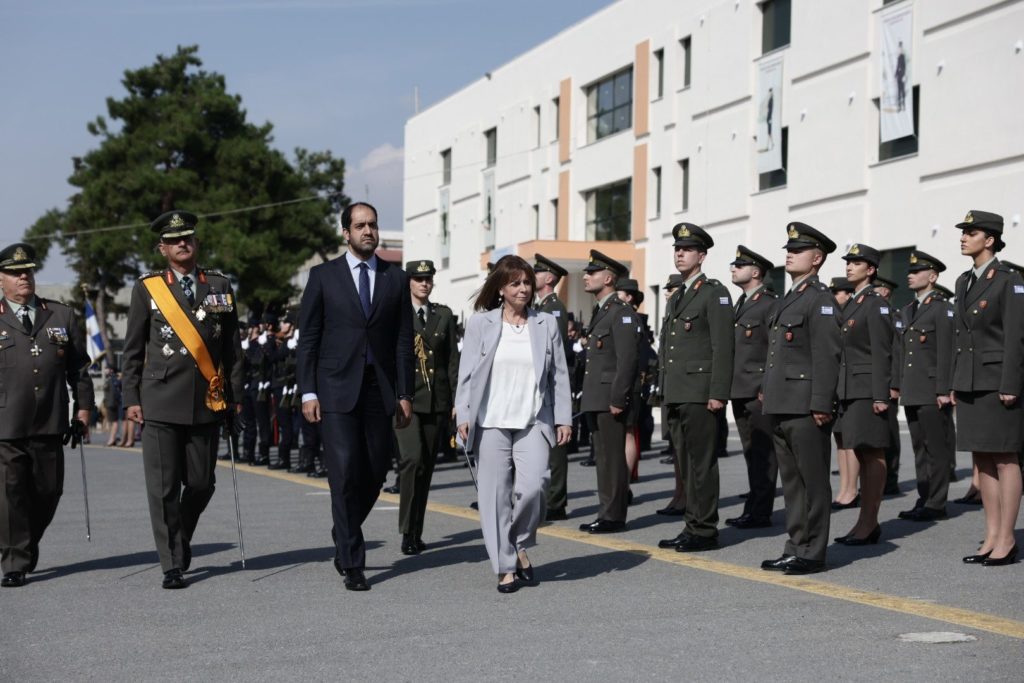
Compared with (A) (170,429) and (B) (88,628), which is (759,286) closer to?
(A) (170,429)

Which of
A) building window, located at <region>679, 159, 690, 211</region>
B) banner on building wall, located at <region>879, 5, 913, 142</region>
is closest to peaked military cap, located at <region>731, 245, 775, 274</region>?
banner on building wall, located at <region>879, 5, 913, 142</region>

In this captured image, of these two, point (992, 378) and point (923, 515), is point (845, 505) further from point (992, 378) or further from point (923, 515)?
point (992, 378)

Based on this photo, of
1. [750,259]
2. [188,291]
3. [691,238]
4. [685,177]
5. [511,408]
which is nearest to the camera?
[511,408]

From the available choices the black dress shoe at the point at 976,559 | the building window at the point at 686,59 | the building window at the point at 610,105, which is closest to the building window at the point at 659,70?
the building window at the point at 686,59

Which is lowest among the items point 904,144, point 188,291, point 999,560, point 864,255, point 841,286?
point 999,560

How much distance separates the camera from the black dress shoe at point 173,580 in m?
8.38

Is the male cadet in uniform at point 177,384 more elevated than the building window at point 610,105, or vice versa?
the building window at point 610,105

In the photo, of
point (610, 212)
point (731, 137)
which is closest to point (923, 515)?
point (731, 137)

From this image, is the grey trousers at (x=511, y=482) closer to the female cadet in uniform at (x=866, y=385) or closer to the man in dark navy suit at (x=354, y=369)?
the man in dark navy suit at (x=354, y=369)

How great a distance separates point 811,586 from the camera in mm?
8289

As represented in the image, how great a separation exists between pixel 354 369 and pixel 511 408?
977mm

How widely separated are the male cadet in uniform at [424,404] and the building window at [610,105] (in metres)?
30.7

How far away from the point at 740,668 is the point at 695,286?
4.56 meters

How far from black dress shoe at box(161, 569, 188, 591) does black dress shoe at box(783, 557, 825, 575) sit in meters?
3.69
